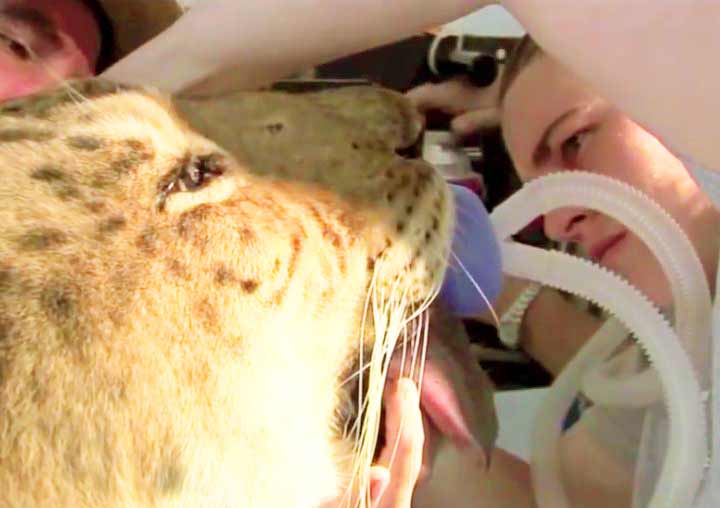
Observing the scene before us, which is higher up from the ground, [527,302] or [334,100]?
[334,100]

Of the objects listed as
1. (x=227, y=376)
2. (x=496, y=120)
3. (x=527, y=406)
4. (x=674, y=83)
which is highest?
(x=674, y=83)

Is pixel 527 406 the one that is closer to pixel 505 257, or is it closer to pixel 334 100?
pixel 505 257

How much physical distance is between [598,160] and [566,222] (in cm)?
8

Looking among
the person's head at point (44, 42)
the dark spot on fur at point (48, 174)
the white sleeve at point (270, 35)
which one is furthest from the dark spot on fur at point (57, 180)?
the person's head at point (44, 42)

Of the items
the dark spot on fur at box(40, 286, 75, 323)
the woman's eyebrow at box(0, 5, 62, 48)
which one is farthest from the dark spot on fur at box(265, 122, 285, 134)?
the woman's eyebrow at box(0, 5, 62, 48)

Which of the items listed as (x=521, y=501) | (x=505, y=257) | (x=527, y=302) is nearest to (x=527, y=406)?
(x=527, y=302)

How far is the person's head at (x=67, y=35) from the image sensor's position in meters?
1.05

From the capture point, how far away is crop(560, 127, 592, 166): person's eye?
1.05m

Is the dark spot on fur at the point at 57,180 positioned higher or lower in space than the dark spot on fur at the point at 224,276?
higher

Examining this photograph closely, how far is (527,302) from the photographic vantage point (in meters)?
1.26

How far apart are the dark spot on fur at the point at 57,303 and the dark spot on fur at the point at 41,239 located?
3 cm

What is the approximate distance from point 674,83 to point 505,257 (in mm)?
321

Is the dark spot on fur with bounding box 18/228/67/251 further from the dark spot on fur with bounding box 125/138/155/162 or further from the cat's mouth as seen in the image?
the cat's mouth

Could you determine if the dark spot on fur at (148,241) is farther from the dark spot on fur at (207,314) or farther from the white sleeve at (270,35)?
the white sleeve at (270,35)
